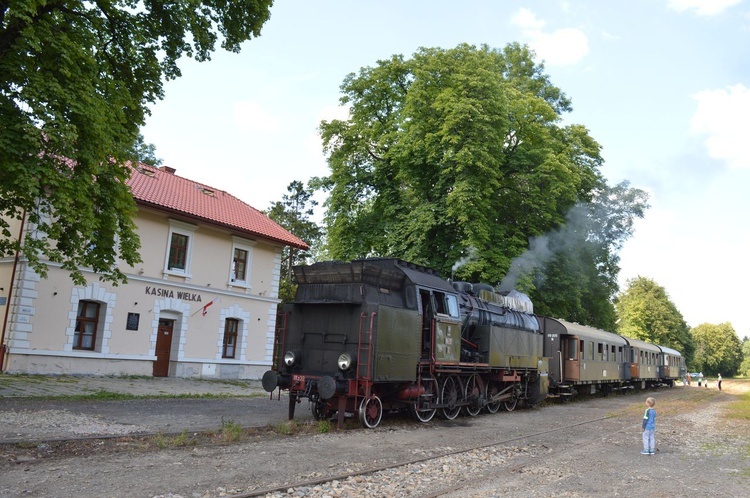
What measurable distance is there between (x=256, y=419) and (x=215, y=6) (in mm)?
10483

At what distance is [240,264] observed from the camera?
23.5m

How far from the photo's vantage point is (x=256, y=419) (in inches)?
464

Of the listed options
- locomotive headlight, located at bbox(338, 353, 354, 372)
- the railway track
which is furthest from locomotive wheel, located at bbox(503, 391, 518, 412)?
locomotive headlight, located at bbox(338, 353, 354, 372)

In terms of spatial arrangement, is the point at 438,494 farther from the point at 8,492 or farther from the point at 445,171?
the point at 445,171

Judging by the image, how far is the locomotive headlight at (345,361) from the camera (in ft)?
34.4

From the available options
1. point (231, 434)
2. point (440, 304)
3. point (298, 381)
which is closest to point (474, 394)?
point (440, 304)

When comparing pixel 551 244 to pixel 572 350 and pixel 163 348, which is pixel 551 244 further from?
pixel 163 348

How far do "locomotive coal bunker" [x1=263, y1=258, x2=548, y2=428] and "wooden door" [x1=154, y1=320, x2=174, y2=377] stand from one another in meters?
9.80

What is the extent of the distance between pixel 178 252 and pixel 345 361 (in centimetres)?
1287

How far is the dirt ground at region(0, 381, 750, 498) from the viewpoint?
6273mm

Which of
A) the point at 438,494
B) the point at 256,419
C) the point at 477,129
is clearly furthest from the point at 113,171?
the point at 477,129

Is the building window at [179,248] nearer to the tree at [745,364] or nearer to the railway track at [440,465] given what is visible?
the railway track at [440,465]

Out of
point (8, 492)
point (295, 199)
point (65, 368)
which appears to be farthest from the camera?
point (295, 199)

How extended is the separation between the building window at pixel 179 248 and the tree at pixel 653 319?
59587mm
